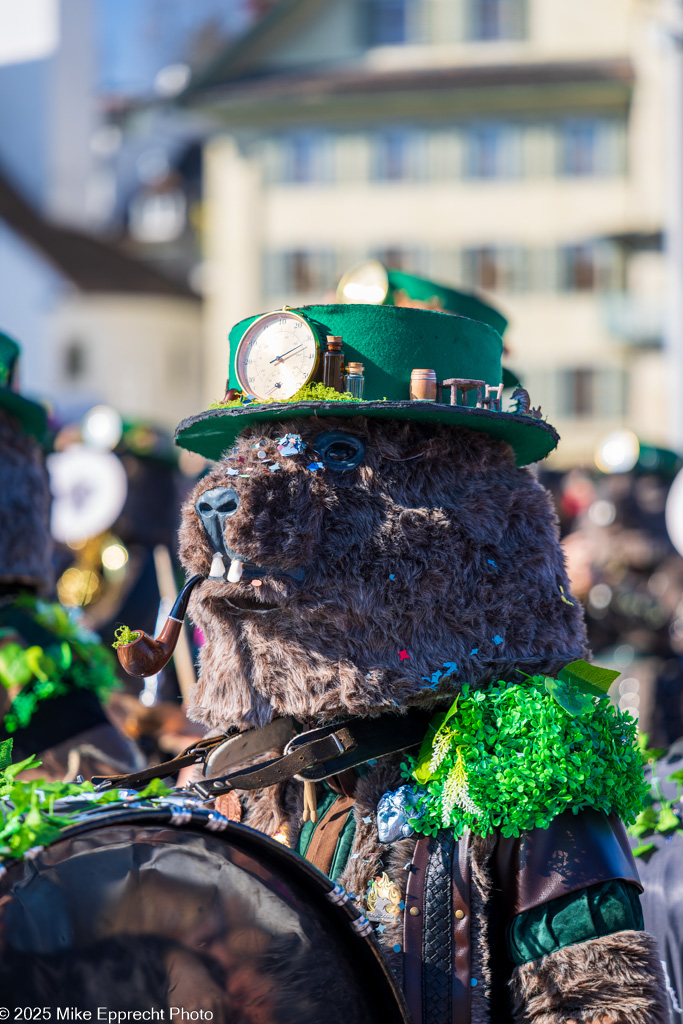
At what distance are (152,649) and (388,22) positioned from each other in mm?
29714

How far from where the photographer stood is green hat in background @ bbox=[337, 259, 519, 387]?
3404 millimetres

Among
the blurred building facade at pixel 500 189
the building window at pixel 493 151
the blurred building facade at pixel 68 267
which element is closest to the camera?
the blurred building facade at pixel 500 189

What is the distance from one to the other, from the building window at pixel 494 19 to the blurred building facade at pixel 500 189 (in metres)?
0.60

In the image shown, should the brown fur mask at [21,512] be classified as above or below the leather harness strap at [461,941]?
above

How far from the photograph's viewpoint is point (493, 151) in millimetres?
27641

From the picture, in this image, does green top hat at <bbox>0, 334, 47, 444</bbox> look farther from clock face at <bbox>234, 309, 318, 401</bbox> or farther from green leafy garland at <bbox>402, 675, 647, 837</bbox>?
green leafy garland at <bbox>402, 675, 647, 837</bbox>

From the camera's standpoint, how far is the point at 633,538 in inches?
315

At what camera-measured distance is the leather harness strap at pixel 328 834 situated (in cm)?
237

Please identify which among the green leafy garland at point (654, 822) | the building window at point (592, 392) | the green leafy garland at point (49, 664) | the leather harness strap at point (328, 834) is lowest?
the green leafy garland at point (654, 822)

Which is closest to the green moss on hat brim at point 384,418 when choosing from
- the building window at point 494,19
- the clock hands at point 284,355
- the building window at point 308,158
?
the clock hands at point 284,355

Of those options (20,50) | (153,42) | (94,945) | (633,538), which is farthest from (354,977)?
(153,42)

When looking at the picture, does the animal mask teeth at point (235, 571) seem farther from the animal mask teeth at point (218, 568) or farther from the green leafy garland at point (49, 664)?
the green leafy garland at point (49, 664)

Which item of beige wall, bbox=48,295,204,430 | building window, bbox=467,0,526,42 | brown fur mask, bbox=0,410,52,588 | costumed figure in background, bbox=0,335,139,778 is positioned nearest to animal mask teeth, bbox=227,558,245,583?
costumed figure in background, bbox=0,335,139,778

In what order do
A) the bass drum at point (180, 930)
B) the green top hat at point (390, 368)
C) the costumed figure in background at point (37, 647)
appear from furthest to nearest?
1. the costumed figure in background at point (37, 647)
2. the green top hat at point (390, 368)
3. the bass drum at point (180, 930)
